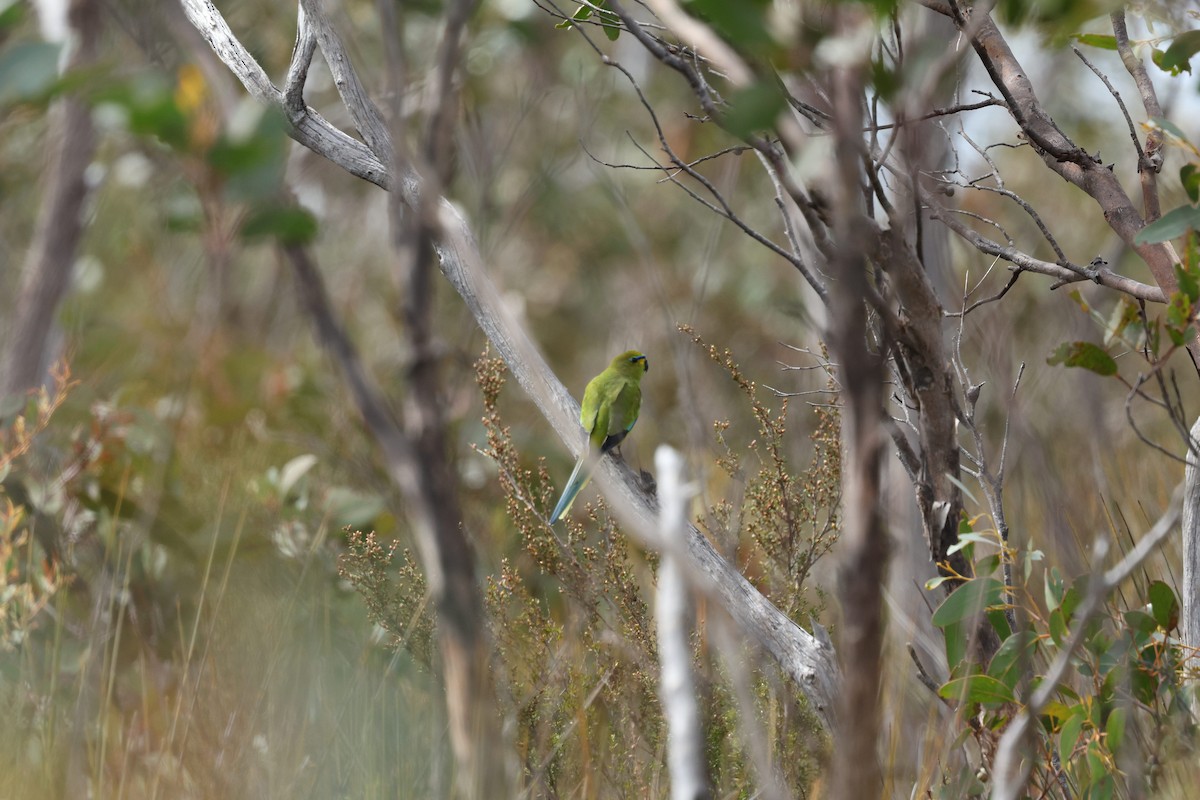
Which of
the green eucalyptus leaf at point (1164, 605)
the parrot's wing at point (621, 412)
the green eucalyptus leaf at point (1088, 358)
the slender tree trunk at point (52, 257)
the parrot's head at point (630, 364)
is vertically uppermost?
the slender tree trunk at point (52, 257)

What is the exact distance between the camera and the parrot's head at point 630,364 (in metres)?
3.38

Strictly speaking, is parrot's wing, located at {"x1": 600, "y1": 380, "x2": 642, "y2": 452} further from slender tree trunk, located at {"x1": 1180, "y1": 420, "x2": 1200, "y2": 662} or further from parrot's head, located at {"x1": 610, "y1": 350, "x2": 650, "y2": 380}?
slender tree trunk, located at {"x1": 1180, "y1": 420, "x2": 1200, "y2": 662}

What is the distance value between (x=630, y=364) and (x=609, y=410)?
469 millimetres

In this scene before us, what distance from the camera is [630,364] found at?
346 cm

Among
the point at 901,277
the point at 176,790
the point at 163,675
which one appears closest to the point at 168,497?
the point at 163,675

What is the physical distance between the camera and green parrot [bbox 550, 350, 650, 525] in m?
2.91

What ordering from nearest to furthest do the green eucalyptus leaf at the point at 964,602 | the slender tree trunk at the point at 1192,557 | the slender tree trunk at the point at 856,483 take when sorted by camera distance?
the slender tree trunk at the point at 856,483
the green eucalyptus leaf at the point at 964,602
the slender tree trunk at the point at 1192,557

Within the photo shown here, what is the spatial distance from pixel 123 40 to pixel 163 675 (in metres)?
4.66

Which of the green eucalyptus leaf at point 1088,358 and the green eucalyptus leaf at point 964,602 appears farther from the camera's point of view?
the green eucalyptus leaf at point 964,602

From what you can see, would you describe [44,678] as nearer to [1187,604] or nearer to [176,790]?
[176,790]

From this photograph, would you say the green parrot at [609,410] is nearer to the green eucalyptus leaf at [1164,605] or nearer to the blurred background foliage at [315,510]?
the blurred background foliage at [315,510]

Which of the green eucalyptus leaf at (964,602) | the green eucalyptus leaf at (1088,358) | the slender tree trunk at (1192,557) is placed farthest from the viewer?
the slender tree trunk at (1192,557)

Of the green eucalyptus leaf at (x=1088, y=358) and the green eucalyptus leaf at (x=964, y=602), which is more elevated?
the green eucalyptus leaf at (x=1088, y=358)

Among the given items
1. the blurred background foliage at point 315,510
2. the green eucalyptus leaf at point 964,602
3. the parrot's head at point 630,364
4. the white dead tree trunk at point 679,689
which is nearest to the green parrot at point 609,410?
the parrot's head at point 630,364
